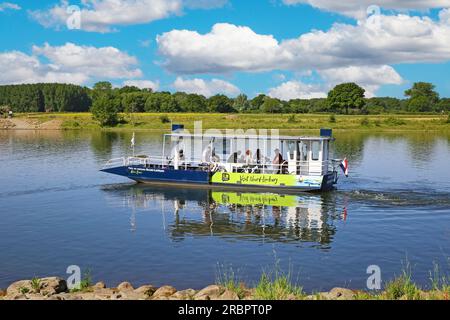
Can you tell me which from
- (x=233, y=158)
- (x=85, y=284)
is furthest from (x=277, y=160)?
(x=85, y=284)

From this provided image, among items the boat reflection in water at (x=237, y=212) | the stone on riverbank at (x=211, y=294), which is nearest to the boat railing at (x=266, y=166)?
the boat reflection in water at (x=237, y=212)

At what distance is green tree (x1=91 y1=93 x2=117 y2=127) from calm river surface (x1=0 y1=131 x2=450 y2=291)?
279 feet

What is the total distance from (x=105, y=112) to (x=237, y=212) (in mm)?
102455

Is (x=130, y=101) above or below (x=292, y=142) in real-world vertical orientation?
above

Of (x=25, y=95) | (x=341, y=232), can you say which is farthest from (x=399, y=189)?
(x=25, y=95)

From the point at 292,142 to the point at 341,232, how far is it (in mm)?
12477

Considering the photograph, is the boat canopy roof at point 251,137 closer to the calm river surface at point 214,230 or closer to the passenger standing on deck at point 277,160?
the passenger standing on deck at point 277,160

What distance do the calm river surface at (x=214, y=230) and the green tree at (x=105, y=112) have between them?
84947 mm

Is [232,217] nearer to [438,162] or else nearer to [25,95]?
[438,162]

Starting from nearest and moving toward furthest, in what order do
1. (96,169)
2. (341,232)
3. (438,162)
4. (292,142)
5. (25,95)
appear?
(341,232) < (292,142) < (96,169) < (438,162) < (25,95)

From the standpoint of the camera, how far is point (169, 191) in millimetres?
37375

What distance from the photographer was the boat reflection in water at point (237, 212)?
25.0 metres

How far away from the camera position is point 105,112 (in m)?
127
